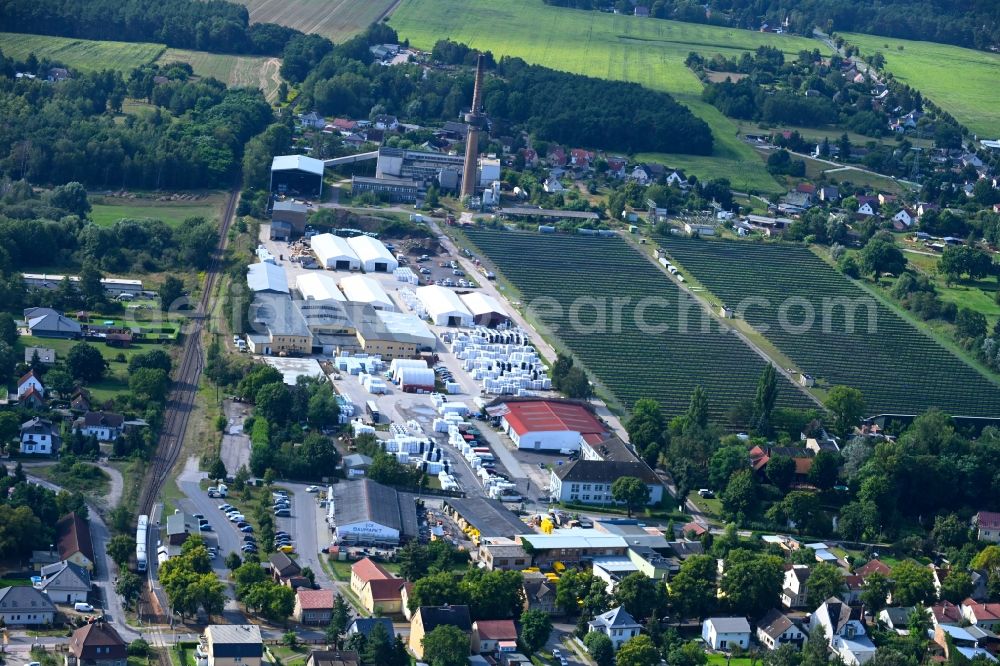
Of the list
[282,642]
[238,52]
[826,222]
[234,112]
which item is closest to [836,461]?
[282,642]

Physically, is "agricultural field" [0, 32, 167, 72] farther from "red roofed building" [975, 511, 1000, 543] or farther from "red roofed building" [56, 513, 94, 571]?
"red roofed building" [975, 511, 1000, 543]

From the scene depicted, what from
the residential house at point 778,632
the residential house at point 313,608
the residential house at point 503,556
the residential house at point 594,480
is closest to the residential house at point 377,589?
the residential house at point 313,608

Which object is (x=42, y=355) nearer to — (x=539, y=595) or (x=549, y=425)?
(x=549, y=425)

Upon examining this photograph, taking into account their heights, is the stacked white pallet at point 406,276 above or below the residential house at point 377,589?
above

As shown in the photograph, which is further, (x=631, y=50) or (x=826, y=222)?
(x=631, y=50)

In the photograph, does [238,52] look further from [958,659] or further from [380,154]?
[958,659]

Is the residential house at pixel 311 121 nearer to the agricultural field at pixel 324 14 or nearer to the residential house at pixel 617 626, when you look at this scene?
the agricultural field at pixel 324 14
